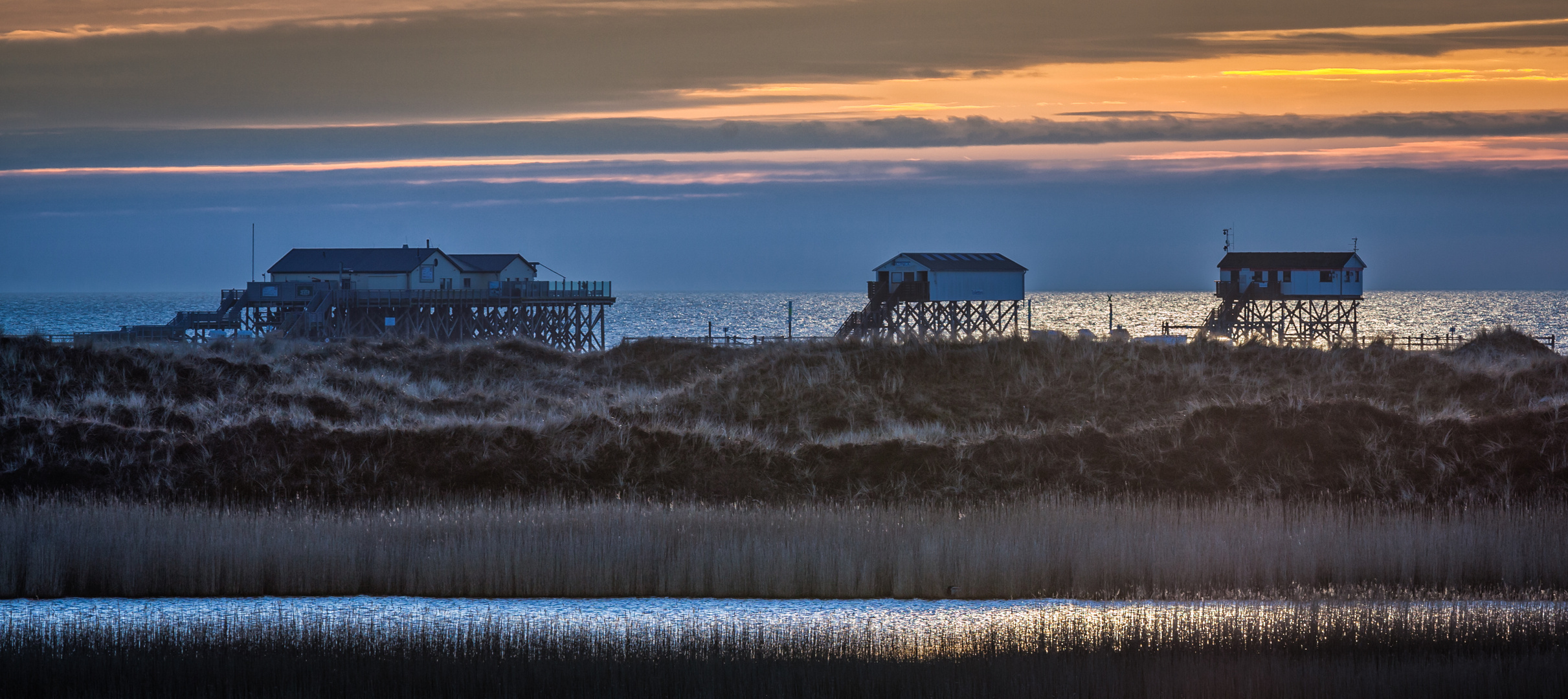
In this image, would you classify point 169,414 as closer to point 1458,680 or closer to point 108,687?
point 108,687

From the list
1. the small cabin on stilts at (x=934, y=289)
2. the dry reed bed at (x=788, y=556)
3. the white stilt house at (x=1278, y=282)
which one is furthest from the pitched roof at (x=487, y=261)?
the dry reed bed at (x=788, y=556)

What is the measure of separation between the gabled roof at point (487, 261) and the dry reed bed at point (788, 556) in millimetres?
71693

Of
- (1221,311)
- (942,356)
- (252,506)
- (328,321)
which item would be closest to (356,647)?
(252,506)

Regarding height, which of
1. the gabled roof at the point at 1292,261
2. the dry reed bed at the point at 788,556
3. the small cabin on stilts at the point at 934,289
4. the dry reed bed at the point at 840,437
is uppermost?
the gabled roof at the point at 1292,261

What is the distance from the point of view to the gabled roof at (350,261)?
81.2 metres

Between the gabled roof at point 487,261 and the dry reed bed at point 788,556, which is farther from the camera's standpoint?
the gabled roof at point 487,261

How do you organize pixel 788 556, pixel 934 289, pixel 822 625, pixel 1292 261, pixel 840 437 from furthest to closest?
1. pixel 1292 261
2. pixel 934 289
3. pixel 840 437
4. pixel 788 556
5. pixel 822 625

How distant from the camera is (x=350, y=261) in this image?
82.6m

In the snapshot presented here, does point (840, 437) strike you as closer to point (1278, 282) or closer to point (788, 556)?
point (788, 556)

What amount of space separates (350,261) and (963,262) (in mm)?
38592

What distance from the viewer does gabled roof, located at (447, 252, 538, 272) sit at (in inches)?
3403

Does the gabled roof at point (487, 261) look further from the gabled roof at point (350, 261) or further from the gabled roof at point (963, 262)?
the gabled roof at point (963, 262)

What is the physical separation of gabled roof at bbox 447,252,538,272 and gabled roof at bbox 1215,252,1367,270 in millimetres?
48601

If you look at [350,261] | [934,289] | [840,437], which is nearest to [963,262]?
[934,289]
